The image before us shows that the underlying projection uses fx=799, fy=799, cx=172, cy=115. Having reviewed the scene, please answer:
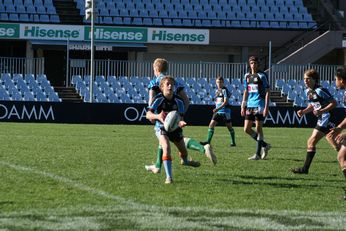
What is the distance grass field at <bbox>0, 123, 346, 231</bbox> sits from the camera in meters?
7.44

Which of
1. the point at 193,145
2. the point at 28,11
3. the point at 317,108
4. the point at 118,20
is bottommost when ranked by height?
the point at 193,145

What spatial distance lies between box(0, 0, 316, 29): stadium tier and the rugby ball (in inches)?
1188

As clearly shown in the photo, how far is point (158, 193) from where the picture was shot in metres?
9.37

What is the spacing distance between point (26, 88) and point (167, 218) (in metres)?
27.6

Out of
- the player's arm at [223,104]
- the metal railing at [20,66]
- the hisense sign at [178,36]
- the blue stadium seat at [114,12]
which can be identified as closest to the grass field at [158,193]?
the player's arm at [223,104]

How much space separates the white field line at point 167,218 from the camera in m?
7.18

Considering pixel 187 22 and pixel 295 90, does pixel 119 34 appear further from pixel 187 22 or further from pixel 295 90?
pixel 295 90

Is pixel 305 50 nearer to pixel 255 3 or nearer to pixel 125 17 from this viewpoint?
pixel 255 3

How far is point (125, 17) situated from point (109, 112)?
1154cm

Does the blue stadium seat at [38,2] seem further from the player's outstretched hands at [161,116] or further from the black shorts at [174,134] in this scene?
the player's outstretched hands at [161,116]

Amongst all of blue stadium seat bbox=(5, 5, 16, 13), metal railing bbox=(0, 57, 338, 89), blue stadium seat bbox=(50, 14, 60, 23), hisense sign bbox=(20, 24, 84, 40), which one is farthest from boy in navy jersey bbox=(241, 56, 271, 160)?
blue stadium seat bbox=(5, 5, 16, 13)

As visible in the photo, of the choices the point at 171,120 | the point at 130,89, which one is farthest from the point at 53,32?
the point at 171,120

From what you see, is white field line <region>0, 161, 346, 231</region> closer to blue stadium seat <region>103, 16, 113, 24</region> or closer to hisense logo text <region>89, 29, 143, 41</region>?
hisense logo text <region>89, 29, 143, 41</region>

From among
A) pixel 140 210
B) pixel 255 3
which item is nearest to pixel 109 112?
pixel 255 3
